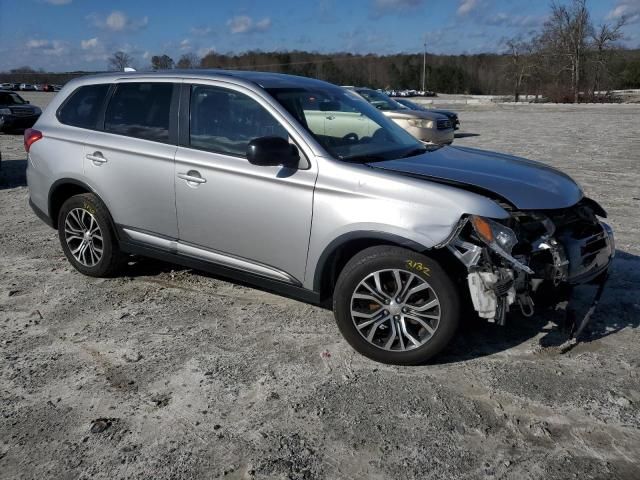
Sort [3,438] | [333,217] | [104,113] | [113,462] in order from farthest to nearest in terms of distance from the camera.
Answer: [104,113] → [333,217] → [3,438] → [113,462]

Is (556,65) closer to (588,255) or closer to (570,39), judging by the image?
(570,39)

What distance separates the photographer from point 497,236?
11.6 ft

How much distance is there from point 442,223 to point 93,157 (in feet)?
10.4

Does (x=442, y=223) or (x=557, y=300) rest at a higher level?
(x=442, y=223)

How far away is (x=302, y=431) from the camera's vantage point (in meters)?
3.17

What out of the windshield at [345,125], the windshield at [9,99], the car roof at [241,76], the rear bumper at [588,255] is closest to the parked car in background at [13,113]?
the windshield at [9,99]

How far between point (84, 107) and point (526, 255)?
4.03 metres

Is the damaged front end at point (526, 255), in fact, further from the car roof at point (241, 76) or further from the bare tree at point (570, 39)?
the bare tree at point (570, 39)

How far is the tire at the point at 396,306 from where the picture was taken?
12.0 feet

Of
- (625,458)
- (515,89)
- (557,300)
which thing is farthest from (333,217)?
(515,89)

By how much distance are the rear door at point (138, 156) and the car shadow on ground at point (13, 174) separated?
647cm

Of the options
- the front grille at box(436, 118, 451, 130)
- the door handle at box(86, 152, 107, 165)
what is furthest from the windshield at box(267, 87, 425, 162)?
the front grille at box(436, 118, 451, 130)

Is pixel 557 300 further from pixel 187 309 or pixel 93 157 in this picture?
pixel 93 157

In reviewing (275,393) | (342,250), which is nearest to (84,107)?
(342,250)
